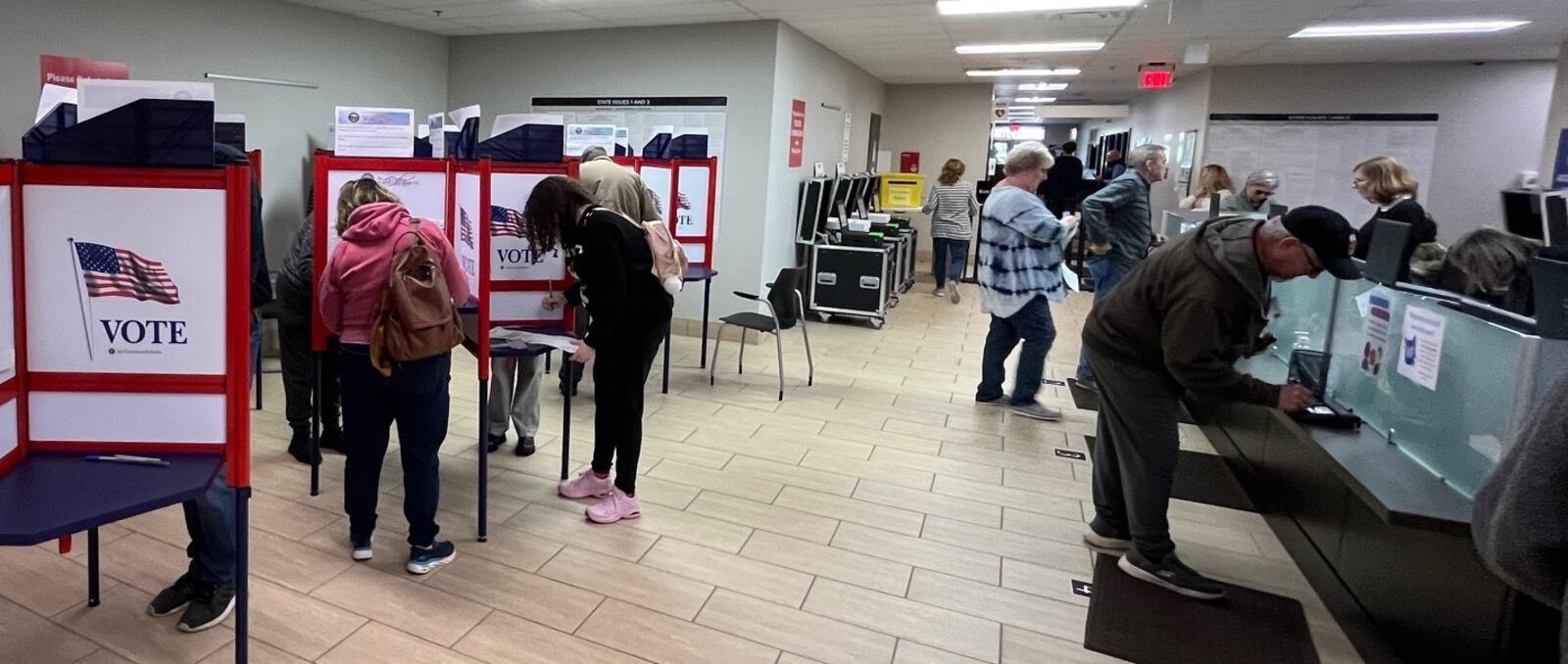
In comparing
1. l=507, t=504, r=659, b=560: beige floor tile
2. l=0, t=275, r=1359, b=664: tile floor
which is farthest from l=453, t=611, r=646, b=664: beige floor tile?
l=507, t=504, r=659, b=560: beige floor tile

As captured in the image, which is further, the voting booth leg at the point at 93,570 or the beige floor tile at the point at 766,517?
the beige floor tile at the point at 766,517

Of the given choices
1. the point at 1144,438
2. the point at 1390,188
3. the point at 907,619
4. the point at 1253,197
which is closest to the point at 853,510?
the point at 907,619

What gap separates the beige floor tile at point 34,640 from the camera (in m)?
2.24

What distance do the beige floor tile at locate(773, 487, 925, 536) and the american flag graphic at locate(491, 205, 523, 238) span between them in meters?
1.48

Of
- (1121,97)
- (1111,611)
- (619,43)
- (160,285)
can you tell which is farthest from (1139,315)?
(1121,97)

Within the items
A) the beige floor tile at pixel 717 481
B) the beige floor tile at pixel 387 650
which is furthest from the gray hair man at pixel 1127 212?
the beige floor tile at pixel 387 650

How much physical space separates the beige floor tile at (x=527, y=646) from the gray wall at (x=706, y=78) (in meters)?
4.39

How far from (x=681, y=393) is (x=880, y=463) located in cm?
149

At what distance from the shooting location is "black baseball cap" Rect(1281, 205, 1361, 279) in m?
2.33

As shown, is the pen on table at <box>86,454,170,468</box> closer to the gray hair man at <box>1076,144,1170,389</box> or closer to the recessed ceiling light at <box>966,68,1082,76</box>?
the gray hair man at <box>1076,144,1170,389</box>

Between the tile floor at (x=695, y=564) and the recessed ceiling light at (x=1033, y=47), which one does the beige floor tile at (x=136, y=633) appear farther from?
the recessed ceiling light at (x=1033, y=47)

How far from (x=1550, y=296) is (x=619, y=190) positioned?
10.3ft

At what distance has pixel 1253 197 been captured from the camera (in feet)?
18.6

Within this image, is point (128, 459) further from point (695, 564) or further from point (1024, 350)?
point (1024, 350)
